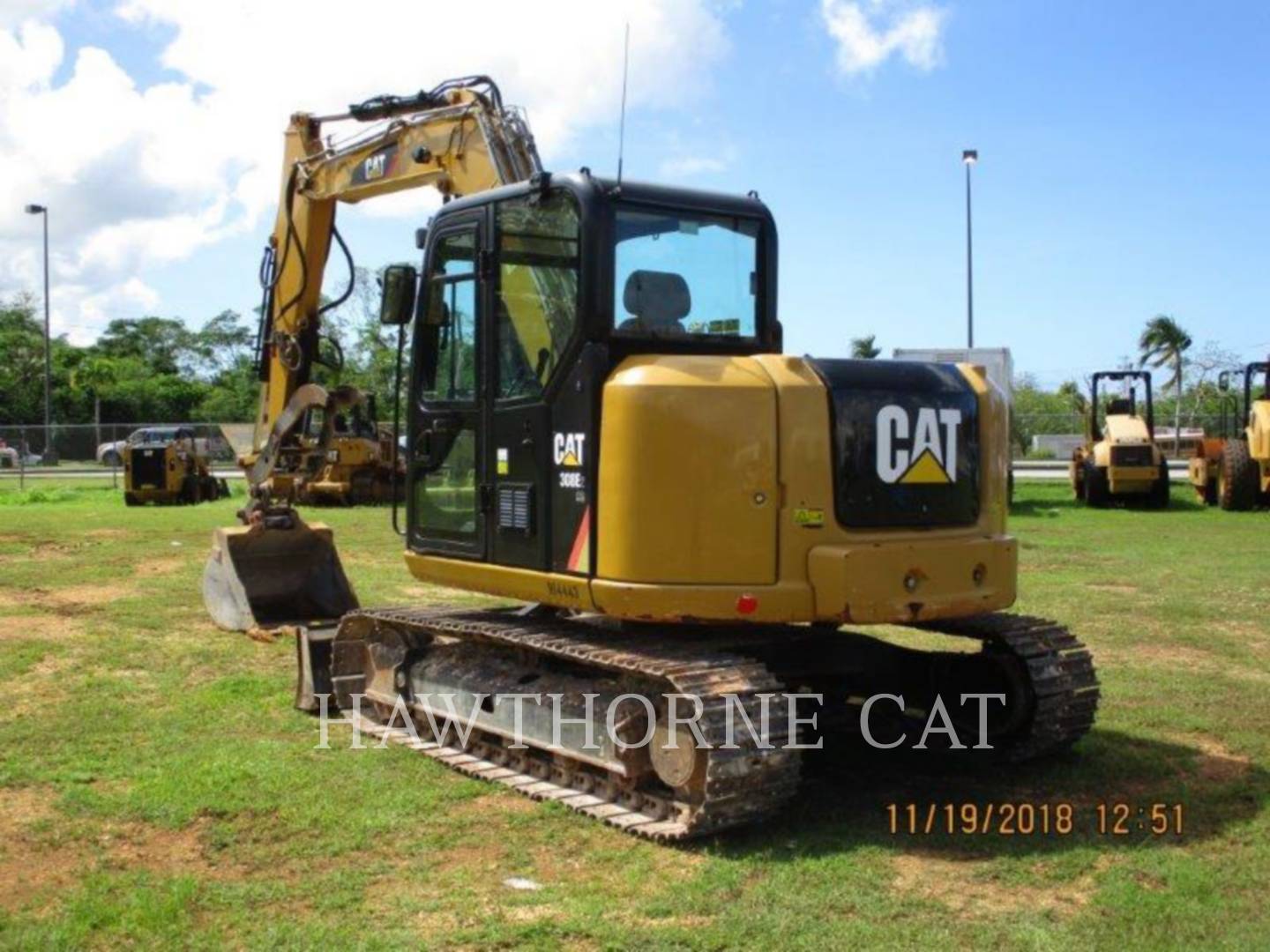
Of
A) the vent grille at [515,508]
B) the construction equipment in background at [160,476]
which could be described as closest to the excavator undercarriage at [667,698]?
the vent grille at [515,508]

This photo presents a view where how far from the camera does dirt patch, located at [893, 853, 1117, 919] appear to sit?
5348 millimetres

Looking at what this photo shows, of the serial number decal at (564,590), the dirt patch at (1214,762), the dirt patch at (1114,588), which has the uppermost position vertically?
the serial number decal at (564,590)

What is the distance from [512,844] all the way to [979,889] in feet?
6.48

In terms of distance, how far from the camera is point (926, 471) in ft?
22.0

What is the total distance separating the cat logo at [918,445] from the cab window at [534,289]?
1569mm

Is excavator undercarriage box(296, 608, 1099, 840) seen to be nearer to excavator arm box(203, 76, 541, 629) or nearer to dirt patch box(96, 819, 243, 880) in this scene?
dirt patch box(96, 819, 243, 880)

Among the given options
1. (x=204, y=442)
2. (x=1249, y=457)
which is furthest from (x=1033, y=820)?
(x=204, y=442)

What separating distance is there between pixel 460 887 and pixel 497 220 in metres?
3.40

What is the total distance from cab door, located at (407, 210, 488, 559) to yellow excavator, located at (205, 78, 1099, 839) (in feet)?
0.06

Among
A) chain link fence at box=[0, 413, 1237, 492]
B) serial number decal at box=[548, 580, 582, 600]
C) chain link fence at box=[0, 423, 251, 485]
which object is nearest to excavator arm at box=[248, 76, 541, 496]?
serial number decal at box=[548, 580, 582, 600]

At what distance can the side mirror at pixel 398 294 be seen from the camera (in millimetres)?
7539

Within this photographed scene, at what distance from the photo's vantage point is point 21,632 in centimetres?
1130

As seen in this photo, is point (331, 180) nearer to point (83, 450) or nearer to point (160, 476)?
point (160, 476)

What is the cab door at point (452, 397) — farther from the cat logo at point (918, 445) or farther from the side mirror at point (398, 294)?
the cat logo at point (918, 445)
